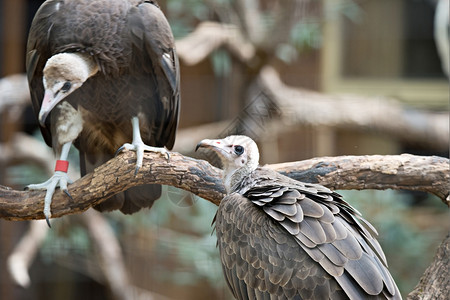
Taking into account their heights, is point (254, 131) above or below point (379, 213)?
above

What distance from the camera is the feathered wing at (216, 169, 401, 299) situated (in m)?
1.15

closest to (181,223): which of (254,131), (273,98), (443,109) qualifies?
(273,98)

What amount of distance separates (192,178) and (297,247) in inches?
17.6

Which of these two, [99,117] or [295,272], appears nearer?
[295,272]

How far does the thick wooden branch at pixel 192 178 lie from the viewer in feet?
5.13

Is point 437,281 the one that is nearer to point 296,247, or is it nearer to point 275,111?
point 296,247

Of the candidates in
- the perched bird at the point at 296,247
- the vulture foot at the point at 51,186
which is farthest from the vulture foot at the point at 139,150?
the perched bird at the point at 296,247

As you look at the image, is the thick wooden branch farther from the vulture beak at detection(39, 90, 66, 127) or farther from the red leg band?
the vulture beak at detection(39, 90, 66, 127)

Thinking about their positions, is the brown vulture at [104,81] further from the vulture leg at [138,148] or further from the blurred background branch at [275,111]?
the blurred background branch at [275,111]

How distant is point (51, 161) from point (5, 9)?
0.72 m

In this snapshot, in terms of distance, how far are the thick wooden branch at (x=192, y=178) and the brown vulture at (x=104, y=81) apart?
37mm

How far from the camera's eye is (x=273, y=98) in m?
2.67

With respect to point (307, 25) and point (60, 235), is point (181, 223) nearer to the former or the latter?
point (60, 235)

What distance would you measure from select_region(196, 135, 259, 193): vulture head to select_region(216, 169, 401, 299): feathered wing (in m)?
0.09
